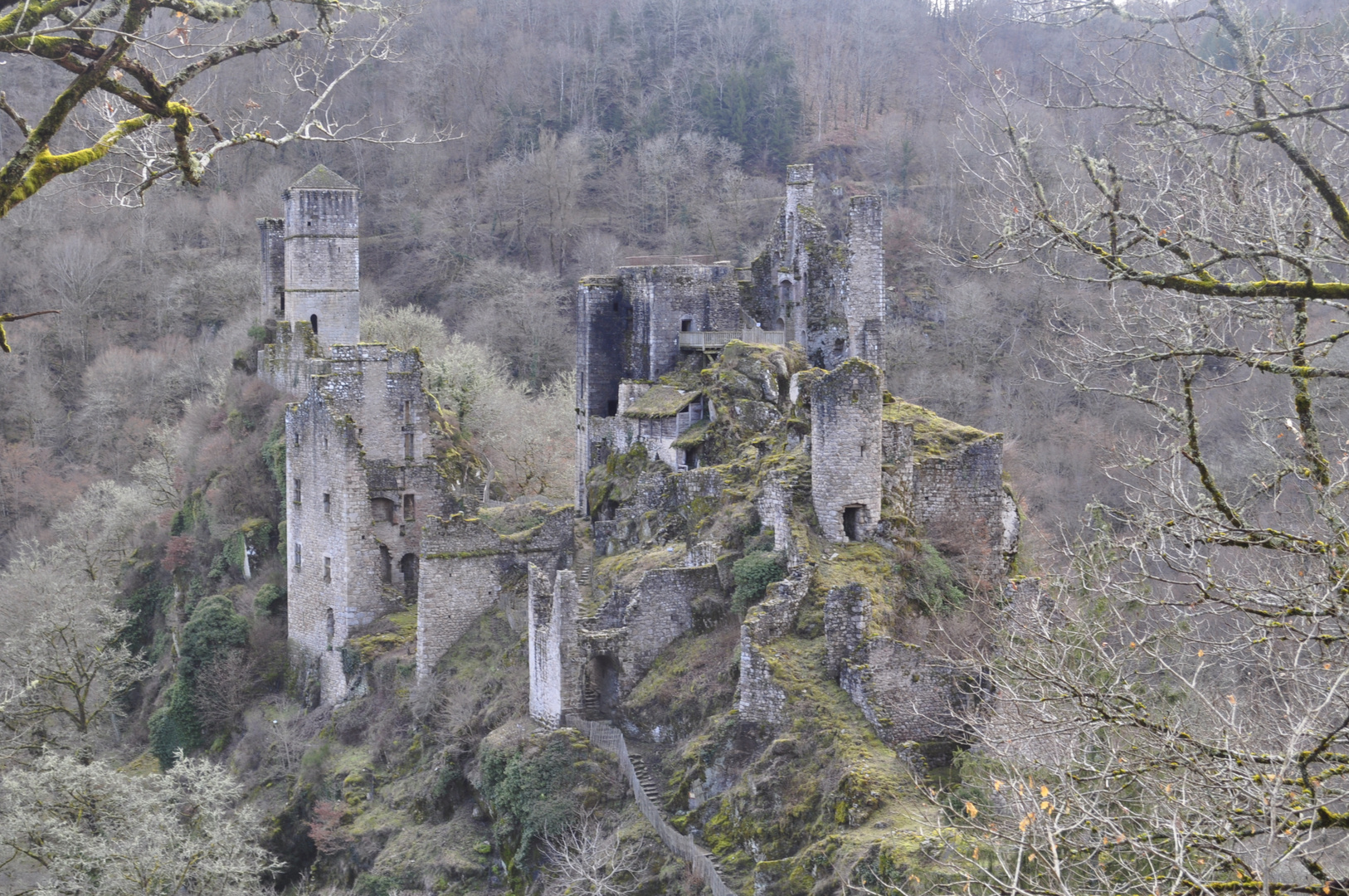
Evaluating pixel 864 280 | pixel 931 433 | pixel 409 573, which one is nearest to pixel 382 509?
pixel 409 573

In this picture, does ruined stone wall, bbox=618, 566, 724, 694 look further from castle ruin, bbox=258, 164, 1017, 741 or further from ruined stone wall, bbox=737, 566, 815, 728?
ruined stone wall, bbox=737, 566, 815, 728

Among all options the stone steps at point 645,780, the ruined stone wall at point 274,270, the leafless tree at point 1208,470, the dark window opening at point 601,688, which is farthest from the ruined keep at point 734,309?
the leafless tree at point 1208,470

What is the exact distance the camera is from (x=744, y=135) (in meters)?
68.1

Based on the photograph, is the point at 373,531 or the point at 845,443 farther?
the point at 373,531

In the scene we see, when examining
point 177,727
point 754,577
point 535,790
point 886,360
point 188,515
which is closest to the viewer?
point 754,577

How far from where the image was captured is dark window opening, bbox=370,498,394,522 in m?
31.8

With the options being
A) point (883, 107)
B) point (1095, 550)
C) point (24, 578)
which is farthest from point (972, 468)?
point (883, 107)

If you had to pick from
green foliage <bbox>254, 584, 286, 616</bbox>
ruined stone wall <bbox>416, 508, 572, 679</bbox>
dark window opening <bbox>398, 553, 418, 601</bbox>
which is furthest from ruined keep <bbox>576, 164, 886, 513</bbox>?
green foliage <bbox>254, 584, 286, 616</bbox>

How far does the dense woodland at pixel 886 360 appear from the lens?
9.43 meters

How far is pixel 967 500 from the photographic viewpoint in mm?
24984

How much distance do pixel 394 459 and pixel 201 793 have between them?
871 cm

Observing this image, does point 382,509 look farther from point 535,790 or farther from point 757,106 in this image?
point 757,106

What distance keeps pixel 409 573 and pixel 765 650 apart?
13206 millimetres

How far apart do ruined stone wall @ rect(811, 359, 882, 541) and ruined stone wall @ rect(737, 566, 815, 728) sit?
1813mm
